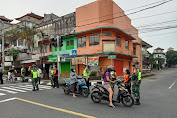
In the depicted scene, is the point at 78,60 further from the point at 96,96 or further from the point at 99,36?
the point at 96,96

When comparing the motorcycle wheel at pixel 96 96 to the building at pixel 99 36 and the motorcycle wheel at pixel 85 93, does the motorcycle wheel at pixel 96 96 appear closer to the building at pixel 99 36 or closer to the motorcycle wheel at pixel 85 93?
the motorcycle wheel at pixel 85 93

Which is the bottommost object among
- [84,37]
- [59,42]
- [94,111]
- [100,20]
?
A: [94,111]

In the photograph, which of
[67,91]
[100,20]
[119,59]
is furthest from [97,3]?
[67,91]

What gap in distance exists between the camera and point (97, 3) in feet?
56.9

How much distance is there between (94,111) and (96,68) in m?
13.0

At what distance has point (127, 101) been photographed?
5734 millimetres

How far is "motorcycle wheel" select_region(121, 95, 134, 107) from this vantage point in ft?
18.4

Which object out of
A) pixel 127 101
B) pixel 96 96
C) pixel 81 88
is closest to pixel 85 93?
pixel 81 88

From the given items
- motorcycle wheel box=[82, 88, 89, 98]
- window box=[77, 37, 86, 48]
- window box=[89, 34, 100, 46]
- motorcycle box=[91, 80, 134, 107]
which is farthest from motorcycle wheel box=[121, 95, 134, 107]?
window box=[77, 37, 86, 48]

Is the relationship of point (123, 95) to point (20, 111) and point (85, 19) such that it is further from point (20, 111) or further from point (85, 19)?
point (85, 19)

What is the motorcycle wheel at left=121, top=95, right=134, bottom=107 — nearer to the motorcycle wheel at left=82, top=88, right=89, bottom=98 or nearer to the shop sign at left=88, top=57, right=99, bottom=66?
the motorcycle wheel at left=82, top=88, right=89, bottom=98

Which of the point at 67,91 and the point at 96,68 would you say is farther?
A: the point at 96,68

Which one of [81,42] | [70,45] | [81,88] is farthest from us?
[70,45]

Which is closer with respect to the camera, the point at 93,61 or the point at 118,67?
the point at 93,61
